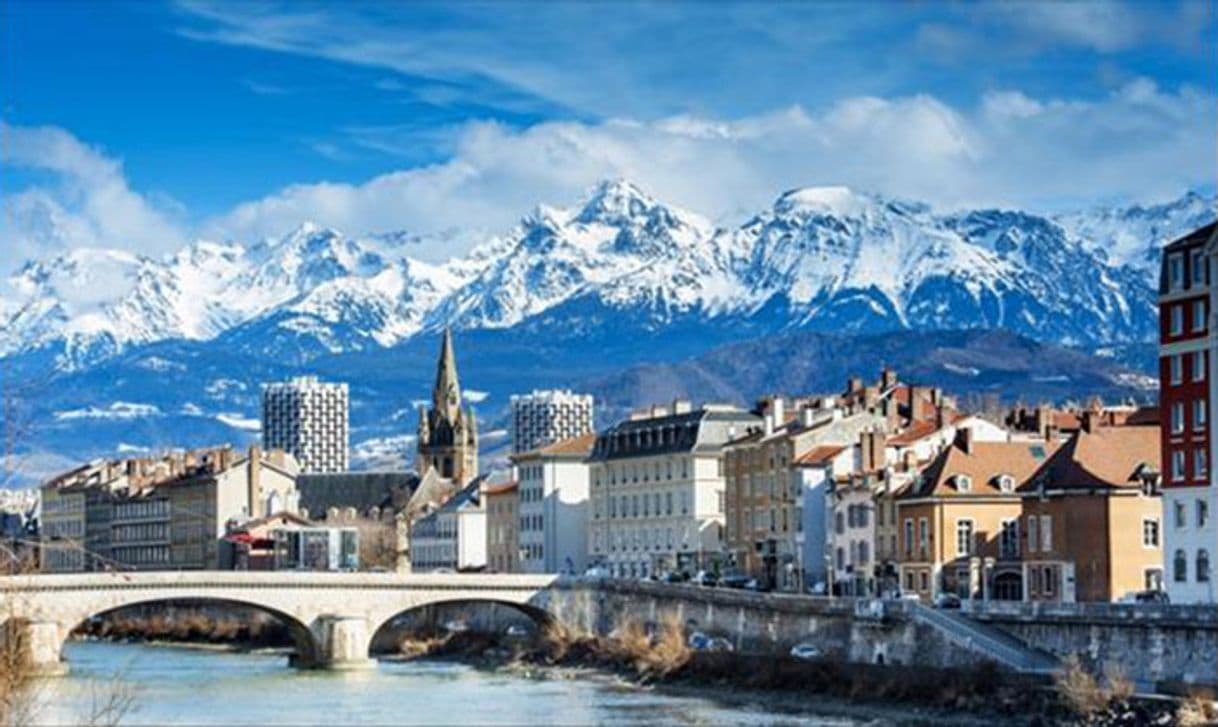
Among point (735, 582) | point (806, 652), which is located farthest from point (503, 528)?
point (806, 652)

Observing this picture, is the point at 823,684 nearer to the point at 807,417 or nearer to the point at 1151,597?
the point at 1151,597

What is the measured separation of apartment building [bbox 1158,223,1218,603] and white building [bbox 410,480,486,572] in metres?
94.6

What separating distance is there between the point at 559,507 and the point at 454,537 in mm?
29586

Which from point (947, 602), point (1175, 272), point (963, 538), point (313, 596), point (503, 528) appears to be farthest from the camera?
point (503, 528)

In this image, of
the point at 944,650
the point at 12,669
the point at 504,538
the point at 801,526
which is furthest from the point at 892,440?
the point at 12,669

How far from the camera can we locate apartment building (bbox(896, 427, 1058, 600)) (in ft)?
312

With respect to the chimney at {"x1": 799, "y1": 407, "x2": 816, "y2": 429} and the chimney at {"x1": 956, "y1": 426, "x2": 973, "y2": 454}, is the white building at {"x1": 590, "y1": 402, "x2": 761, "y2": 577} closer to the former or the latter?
the chimney at {"x1": 799, "y1": 407, "x2": 816, "y2": 429}

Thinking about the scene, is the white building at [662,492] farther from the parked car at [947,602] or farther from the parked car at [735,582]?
the parked car at [947,602]

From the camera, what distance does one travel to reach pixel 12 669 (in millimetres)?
30672

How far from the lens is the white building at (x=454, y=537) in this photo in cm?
17775

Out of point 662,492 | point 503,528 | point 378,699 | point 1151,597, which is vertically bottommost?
point 378,699

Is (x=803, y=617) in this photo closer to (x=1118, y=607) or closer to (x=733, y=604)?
(x=733, y=604)

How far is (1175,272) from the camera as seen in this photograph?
268 feet

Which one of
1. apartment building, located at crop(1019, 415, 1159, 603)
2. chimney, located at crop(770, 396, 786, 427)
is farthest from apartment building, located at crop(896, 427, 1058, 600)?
chimney, located at crop(770, 396, 786, 427)
